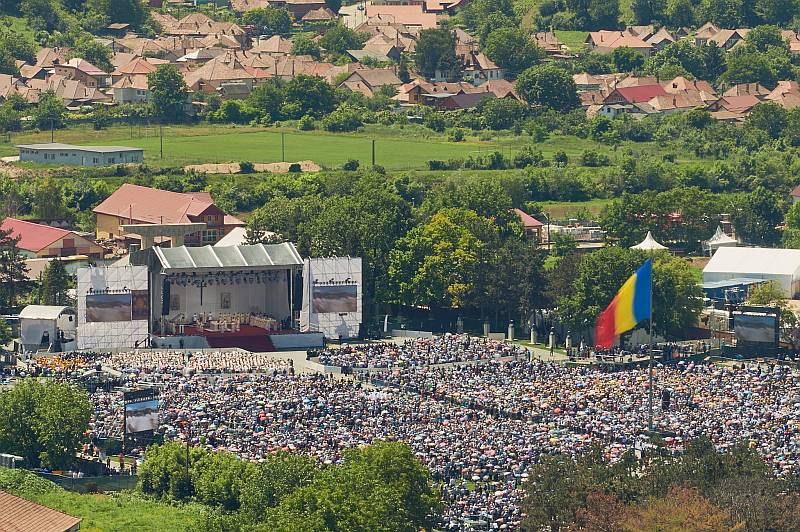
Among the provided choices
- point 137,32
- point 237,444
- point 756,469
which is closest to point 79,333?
point 237,444

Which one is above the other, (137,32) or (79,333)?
(137,32)

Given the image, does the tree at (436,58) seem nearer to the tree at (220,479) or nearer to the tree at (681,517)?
the tree at (220,479)

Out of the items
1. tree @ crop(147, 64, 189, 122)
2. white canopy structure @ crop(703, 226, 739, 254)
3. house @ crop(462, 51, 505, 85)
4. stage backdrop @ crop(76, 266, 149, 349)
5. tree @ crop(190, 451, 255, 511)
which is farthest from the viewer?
house @ crop(462, 51, 505, 85)

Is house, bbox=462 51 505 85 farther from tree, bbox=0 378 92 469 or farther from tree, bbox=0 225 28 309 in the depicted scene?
tree, bbox=0 378 92 469

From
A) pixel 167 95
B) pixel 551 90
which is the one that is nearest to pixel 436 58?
pixel 551 90

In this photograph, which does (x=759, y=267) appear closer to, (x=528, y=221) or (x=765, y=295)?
(x=765, y=295)

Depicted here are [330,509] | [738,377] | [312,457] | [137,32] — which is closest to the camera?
[330,509]

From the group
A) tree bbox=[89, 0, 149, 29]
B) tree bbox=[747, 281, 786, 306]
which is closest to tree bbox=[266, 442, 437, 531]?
tree bbox=[747, 281, 786, 306]

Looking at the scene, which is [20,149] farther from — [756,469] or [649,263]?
[756,469]
